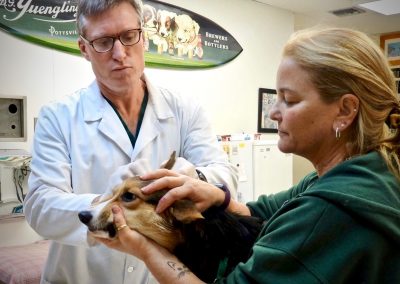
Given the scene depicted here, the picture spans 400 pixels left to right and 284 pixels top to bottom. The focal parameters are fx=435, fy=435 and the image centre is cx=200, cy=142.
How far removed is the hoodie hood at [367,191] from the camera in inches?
33.3

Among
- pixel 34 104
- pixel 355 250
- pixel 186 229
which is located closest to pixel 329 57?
pixel 355 250

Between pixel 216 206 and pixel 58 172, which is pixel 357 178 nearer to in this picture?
pixel 216 206

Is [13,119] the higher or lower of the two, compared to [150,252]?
higher

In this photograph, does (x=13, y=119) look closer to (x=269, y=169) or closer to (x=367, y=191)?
(x=269, y=169)

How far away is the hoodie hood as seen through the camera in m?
0.85

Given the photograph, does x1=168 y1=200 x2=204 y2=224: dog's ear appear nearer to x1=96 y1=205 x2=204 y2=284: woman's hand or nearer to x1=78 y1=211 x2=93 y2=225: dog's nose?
x1=96 y1=205 x2=204 y2=284: woman's hand

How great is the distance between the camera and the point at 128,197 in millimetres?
1072

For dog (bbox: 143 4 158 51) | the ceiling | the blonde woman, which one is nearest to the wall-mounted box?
dog (bbox: 143 4 158 51)

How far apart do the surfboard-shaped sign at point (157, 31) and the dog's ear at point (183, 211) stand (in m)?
2.08

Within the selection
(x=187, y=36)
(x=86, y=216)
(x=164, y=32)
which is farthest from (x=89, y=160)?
(x=187, y=36)

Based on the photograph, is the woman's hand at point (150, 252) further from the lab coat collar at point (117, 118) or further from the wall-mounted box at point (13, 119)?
the wall-mounted box at point (13, 119)

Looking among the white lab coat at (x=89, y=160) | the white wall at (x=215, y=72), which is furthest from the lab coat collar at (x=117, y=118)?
the white wall at (x=215, y=72)

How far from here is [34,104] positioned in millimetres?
3330

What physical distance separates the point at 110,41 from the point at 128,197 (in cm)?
54
